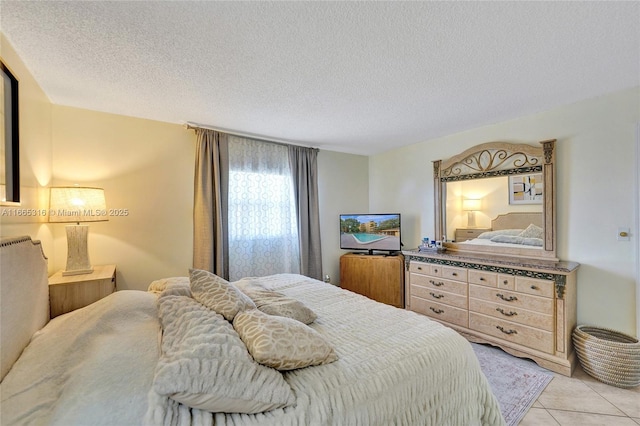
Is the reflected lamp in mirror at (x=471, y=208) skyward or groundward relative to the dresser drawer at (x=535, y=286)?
skyward

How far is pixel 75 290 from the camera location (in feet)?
6.47

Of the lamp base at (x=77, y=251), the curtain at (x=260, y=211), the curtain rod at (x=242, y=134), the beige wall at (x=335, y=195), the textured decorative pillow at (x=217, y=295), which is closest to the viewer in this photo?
the textured decorative pillow at (x=217, y=295)

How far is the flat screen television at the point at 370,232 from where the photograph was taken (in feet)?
12.5

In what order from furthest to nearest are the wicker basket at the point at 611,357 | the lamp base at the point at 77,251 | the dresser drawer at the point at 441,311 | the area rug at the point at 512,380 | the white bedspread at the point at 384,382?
the dresser drawer at the point at 441,311 → the lamp base at the point at 77,251 → the wicker basket at the point at 611,357 → the area rug at the point at 512,380 → the white bedspread at the point at 384,382

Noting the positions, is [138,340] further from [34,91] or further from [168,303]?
[34,91]

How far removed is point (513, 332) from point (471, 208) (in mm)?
1392

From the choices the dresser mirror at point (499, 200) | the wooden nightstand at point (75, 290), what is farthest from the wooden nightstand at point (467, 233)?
the wooden nightstand at point (75, 290)

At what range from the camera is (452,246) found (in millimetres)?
3381

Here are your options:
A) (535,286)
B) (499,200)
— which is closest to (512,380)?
(535,286)

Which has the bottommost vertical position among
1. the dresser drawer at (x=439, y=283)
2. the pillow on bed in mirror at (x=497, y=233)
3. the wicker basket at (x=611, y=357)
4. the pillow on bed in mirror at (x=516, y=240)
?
the wicker basket at (x=611, y=357)

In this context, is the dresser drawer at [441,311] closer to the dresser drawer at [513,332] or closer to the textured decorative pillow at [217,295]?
the dresser drawer at [513,332]

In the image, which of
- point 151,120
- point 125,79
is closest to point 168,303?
point 125,79

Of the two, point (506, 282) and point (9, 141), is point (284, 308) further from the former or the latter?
point (506, 282)

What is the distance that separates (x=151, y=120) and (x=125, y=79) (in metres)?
0.94
